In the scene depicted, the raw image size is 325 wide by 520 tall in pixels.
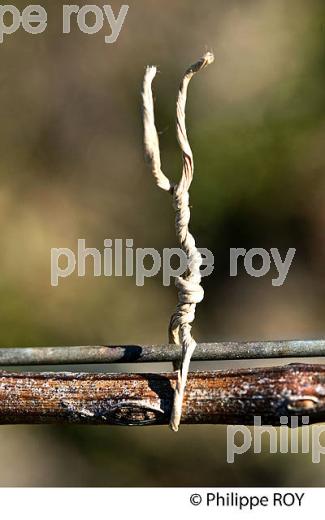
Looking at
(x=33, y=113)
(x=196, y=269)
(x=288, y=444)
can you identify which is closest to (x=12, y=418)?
(x=196, y=269)

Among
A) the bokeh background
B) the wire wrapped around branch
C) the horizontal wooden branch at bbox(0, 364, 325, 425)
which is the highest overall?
the bokeh background

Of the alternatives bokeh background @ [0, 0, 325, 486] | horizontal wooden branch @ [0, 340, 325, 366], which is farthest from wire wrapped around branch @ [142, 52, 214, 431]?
bokeh background @ [0, 0, 325, 486]

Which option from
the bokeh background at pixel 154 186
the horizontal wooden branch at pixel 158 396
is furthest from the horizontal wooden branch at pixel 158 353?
the bokeh background at pixel 154 186

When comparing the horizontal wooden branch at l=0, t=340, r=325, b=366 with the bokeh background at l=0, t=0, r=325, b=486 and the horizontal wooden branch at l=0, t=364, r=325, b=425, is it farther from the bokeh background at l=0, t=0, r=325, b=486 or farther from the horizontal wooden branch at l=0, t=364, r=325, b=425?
the bokeh background at l=0, t=0, r=325, b=486

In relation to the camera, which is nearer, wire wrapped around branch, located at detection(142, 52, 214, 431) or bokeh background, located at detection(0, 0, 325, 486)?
wire wrapped around branch, located at detection(142, 52, 214, 431)

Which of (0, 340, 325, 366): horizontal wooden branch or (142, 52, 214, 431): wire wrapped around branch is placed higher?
(142, 52, 214, 431): wire wrapped around branch

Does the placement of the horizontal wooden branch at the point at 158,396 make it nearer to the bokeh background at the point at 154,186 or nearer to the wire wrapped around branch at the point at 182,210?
the wire wrapped around branch at the point at 182,210
